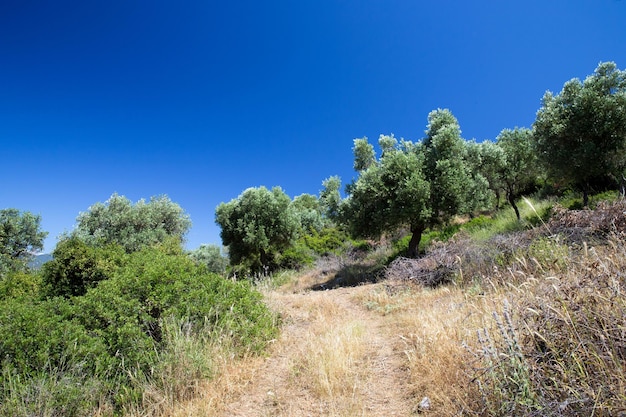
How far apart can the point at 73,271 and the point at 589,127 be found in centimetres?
1795

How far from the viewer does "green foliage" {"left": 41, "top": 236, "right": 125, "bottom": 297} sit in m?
7.35

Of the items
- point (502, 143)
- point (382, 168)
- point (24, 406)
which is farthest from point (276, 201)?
point (24, 406)

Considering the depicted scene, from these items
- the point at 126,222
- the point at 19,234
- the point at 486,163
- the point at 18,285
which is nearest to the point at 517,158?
the point at 486,163

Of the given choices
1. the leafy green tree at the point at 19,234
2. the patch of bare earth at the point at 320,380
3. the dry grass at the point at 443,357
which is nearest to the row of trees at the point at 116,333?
the patch of bare earth at the point at 320,380

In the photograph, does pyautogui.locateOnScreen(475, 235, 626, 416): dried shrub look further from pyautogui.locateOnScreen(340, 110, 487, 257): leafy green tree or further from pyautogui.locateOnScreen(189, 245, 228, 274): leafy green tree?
pyautogui.locateOnScreen(189, 245, 228, 274): leafy green tree

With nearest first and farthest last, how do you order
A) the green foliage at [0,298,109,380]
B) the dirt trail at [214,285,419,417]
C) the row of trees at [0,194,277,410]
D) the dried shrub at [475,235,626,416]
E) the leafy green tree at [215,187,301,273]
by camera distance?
the dried shrub at [475,235,626,416] → the dirt trail at [214,285,419,417] → the row of trees at [0,194,277,410] → the green foliage at [0,298,109,380] → the leafy green tree at [215,187,301,273]

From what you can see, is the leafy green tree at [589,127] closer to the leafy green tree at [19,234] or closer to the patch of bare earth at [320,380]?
the patch of bare earth at [320,380]

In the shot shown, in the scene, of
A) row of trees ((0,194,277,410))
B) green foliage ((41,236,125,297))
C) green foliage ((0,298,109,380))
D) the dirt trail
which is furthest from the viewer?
green foliage ((41,236,125,297))

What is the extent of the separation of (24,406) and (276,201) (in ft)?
64.2

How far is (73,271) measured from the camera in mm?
7449

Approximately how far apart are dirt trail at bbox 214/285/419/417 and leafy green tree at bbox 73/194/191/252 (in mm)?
22573

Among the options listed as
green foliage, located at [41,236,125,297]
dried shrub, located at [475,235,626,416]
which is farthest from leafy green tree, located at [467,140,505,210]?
green foliage, located at [41,236,125,297]

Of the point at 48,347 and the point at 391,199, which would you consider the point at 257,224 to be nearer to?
the point at 391,199

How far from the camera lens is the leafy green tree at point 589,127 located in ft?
37.0
